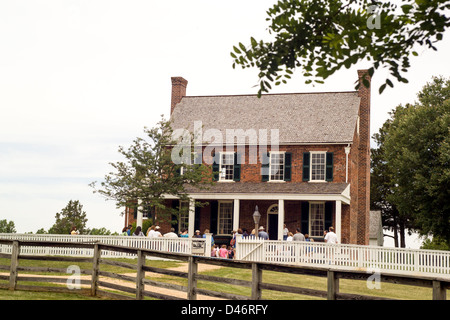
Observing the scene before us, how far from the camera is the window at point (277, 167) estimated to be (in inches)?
1337

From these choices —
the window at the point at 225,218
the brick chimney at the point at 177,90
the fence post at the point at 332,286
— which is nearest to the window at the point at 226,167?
the window at the point at 225,218

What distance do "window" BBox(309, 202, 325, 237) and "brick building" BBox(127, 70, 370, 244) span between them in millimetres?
56

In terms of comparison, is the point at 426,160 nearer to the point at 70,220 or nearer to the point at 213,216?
the point at 213,216

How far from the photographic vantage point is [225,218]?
34.2 meters

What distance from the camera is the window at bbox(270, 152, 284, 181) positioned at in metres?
34.0

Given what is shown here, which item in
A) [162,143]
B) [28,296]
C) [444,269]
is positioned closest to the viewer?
[28,296]

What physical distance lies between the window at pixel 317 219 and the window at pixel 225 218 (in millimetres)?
4790

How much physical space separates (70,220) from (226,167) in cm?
1176

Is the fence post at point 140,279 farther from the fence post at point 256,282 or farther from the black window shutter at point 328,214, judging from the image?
the black window shutter at point 328,214
